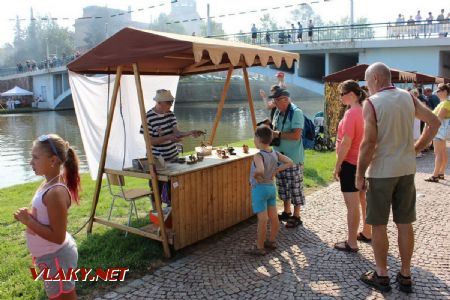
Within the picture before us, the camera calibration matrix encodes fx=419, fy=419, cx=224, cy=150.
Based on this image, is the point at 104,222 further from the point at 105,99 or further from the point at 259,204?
the point at 259,204

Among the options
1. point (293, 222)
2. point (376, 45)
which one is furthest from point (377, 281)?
point (376, 45)

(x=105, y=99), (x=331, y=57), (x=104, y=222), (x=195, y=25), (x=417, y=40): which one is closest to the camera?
(x=104, y=222)

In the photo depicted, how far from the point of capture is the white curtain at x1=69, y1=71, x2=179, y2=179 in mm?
5652

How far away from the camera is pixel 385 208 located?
3549 millimetres

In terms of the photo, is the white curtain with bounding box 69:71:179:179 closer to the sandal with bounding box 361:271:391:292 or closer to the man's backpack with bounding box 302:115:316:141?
the man's backpack with bounding box 302:115:316:141

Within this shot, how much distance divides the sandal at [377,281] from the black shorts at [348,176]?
908mm

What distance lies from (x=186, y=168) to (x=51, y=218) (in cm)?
234

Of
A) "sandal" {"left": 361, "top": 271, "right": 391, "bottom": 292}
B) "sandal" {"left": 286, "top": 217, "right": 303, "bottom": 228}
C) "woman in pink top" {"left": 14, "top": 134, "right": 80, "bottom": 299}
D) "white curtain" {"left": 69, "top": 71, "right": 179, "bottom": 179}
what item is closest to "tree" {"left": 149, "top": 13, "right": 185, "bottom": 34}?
"white curtain" {"left": 69, "top": 71, "right": 179, "bottom": 179}

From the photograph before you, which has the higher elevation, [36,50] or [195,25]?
[195,25]

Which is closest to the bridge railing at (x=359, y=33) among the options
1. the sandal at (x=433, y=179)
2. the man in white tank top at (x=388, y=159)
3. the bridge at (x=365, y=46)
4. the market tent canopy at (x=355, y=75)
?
the bridge at (x=365, y=46)

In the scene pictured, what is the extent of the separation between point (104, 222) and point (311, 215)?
286 cm

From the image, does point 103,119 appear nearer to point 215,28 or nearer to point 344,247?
point 344,247

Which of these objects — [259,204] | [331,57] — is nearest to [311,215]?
[259,204]

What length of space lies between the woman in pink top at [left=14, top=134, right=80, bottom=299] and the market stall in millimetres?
1770
